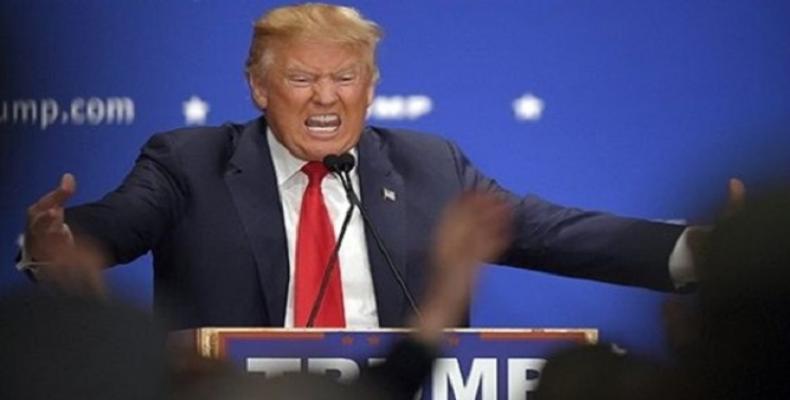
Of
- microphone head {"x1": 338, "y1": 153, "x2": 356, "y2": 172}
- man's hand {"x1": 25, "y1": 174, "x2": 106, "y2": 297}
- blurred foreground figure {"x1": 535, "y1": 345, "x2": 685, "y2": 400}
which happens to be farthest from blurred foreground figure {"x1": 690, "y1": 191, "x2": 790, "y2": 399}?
man's hand {"x1": 25, "y1": 174, "x2": 106, "y2": 297}

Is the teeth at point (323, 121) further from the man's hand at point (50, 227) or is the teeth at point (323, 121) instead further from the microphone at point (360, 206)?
the man's hand at point (50, 227)

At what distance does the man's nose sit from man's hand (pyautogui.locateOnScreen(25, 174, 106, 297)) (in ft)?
1.62

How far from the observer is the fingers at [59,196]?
372cm

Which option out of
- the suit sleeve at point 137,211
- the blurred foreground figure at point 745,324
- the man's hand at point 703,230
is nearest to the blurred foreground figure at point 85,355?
the blurred foreground figure at point 745,324

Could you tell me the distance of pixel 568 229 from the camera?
149 inches

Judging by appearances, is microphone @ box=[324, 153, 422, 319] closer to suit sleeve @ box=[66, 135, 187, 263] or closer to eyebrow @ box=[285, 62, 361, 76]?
eyebrow @ box=[285, 62, 361, 76]

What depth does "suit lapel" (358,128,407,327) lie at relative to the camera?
370cm

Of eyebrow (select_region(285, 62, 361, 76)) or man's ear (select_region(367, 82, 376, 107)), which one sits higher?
eyebrow (select_region(285, 62, 361, 76))

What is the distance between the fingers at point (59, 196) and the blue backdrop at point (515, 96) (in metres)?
0.02

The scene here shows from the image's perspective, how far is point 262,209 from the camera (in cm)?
372

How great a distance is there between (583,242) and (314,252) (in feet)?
1.72

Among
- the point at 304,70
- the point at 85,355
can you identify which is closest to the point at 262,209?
the point at 304,70

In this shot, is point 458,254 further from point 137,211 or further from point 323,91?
point 137,211

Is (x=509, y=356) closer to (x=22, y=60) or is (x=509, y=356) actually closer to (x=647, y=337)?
(x=647, y=337)
